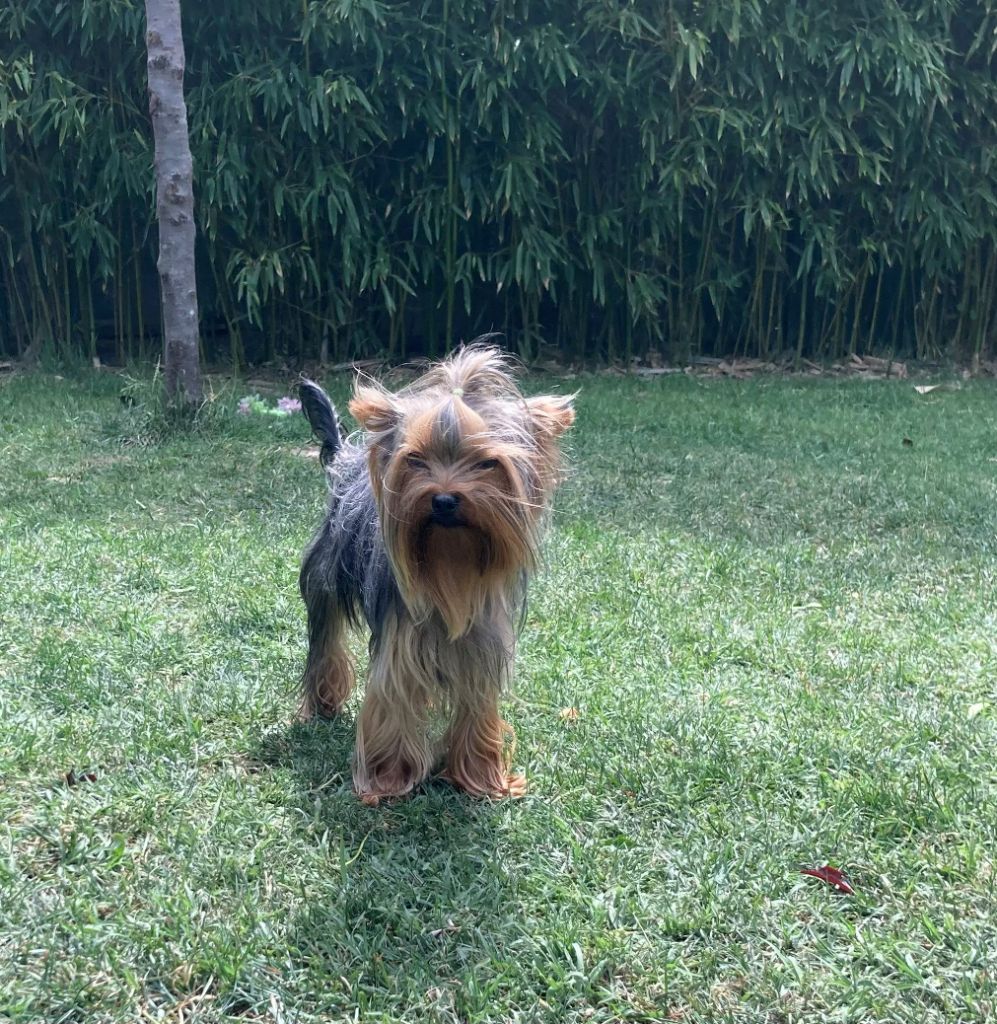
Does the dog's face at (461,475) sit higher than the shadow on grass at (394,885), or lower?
higher

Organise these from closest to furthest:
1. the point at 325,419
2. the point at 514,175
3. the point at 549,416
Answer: the point at 549,416
the point at 325,419
the point at 514,175

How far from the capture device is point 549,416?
7.77 feet

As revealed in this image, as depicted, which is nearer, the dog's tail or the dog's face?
the dog's face

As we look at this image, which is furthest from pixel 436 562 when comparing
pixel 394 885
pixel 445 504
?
pixel 394 885

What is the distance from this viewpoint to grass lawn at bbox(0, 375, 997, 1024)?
193 centimetres

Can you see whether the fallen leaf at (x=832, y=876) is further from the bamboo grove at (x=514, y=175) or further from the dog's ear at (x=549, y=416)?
the bamboo grove at (x=514, y=175)

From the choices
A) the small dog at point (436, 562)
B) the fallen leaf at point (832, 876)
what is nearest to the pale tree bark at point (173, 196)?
the small dog at point (436, 562)

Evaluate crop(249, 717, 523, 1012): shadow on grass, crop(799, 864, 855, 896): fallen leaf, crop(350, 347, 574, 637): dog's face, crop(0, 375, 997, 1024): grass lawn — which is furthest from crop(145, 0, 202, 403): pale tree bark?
crop(799, 864, 855, 896): fallen leaf

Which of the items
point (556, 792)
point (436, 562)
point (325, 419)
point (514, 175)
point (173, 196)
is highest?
point (514, 175)

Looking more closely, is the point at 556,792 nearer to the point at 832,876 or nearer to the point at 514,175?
the point at 832,876

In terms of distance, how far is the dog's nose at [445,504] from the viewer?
2133 mm

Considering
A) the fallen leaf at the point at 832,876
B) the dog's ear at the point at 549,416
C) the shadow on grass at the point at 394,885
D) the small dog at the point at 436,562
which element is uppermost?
the dog's ear at the point at 549,416

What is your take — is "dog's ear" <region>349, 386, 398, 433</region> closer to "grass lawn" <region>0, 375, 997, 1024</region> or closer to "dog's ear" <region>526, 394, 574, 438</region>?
"dog's ear" <region>526, 394, 574, 438</region>

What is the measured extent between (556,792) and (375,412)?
994mm
